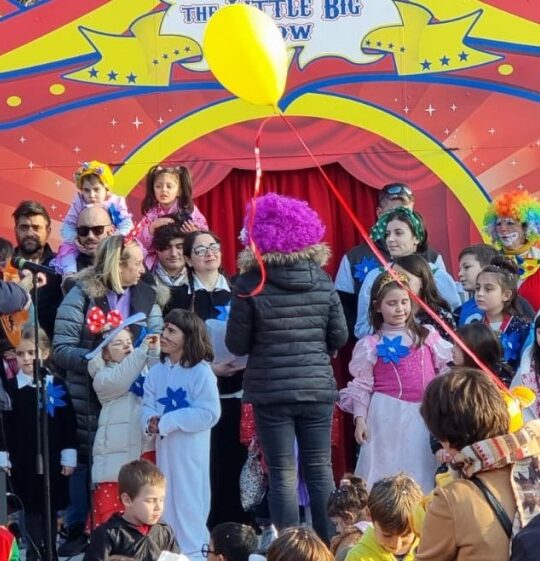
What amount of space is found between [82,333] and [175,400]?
0.79 m

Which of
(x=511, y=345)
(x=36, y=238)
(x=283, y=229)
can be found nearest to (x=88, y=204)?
(x=36, y=238)

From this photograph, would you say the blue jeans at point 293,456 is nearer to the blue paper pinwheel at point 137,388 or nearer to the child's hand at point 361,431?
the child's hand at point 361,431

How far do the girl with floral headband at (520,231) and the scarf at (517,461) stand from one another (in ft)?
15.0

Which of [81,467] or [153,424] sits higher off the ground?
[153,424]

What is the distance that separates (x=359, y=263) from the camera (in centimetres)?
845

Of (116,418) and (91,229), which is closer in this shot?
(116,418)

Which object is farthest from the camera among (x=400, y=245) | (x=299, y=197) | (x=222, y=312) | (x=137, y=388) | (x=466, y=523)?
(x=299, y=197)

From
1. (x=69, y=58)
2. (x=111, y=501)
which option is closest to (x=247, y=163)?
(x=69, y=58)

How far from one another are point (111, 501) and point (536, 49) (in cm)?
433

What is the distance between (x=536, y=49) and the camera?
8992mm

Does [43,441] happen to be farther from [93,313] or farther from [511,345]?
[511,345]

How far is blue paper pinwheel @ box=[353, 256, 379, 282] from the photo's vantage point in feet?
27.5

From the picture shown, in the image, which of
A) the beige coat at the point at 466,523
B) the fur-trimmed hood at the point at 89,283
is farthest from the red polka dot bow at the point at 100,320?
the beige coat at the point at 466,523

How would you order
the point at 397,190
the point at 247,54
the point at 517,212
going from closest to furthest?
the point at 247,54 < the point at 517,212 < the point at 397,190
